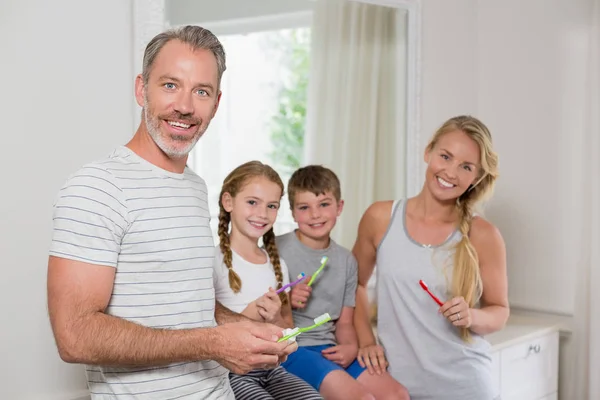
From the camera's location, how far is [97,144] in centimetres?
194

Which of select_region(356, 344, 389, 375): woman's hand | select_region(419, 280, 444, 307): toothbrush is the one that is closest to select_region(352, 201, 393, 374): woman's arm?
select_region(356, 344, 389, 375): woman's hand

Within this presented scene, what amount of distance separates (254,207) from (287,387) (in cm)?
49

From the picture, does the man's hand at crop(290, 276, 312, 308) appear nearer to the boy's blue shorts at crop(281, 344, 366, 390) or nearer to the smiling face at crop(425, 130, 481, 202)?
the boy's blue shorts at crop(281, 344, 366, 390)

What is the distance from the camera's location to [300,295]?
2.08 m

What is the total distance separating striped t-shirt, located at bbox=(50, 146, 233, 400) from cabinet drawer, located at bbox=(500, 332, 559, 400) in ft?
4.93

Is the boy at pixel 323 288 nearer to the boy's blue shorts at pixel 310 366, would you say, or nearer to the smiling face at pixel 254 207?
the boy's blue shorts at pixel 310 366

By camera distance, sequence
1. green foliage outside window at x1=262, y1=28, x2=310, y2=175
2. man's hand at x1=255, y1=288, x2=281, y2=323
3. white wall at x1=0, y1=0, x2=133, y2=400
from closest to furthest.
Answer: white wall at x1=0, y1=0, x2=133, y2=400 < man's hand at x1=255, y1=288, x2=281, y2=323 < green foliage outside window at x1=262, y1=28, x2=310, y2=175

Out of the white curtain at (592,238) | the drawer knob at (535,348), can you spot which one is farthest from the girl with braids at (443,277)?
the white curtain at (592,238)

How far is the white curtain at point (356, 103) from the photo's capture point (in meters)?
2.63

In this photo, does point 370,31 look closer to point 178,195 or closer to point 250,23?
point 250,23

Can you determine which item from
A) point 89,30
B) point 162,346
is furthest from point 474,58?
point 162,346

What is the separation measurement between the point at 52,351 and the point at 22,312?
0.14 metres

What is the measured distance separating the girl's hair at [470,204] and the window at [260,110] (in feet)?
1.82

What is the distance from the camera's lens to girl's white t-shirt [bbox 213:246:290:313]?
1987 millimetres
